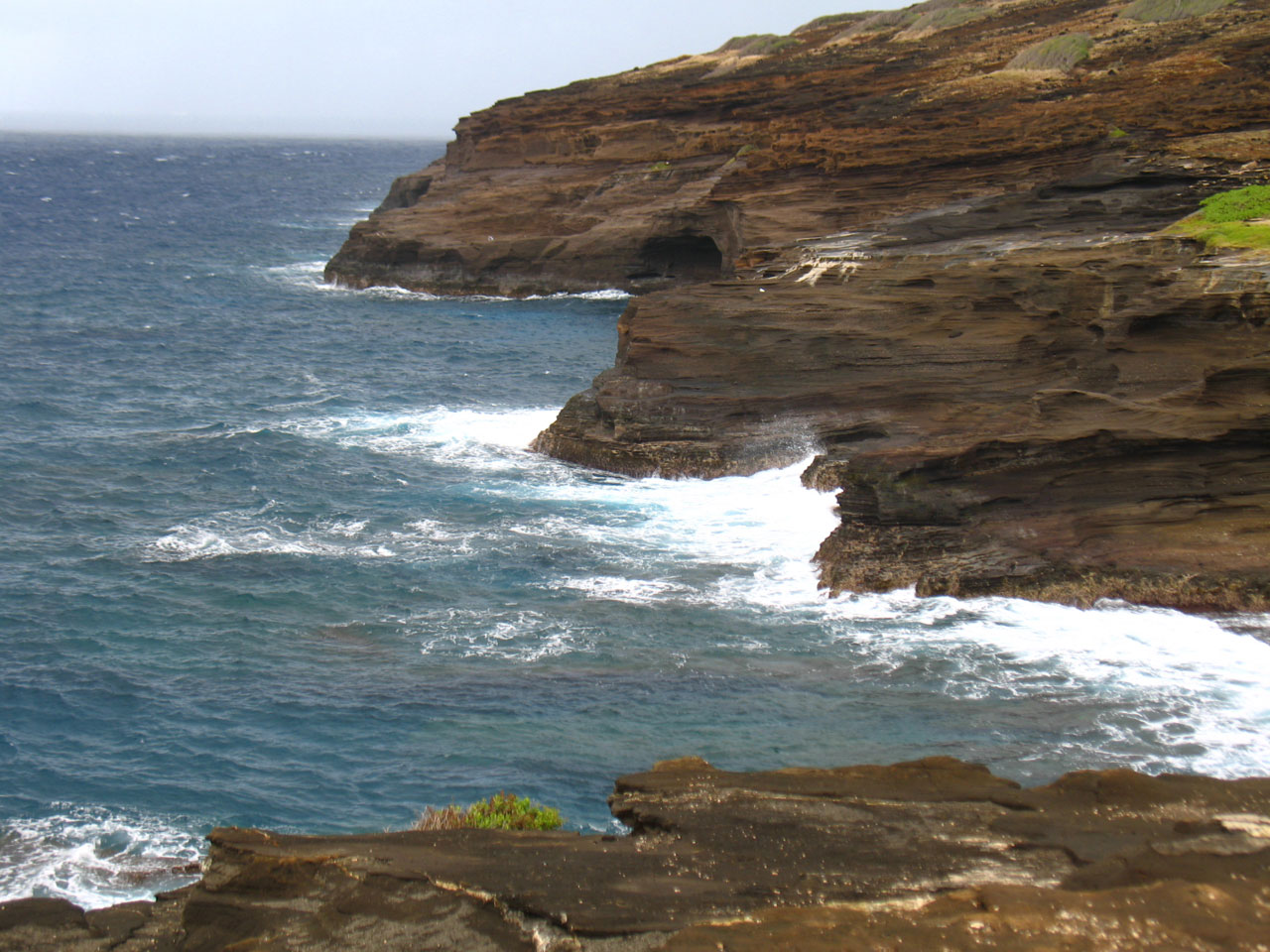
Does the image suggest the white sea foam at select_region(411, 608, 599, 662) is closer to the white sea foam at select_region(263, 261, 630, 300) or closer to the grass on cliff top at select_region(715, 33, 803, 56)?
the white sea foam at select_region(263, 261, 630, 300)

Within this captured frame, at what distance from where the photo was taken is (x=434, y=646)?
22203 millimetres

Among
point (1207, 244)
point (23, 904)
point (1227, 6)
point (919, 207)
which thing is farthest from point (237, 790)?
point (1227, 6)

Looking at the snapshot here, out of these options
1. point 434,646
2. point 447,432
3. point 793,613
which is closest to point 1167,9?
point 447,432

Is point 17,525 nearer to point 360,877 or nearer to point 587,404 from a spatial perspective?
point 587,404

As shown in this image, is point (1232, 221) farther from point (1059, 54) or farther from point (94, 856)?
point (1059, 54)

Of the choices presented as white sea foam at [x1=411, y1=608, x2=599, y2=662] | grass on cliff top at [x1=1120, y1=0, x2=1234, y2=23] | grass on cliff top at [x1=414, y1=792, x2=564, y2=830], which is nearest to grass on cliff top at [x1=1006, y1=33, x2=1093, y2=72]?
grass on cliff top at [x1=1120, y1=0, x2=1234, y2=23]

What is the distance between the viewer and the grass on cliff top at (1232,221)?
2817cm

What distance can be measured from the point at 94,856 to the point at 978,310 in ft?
76.1

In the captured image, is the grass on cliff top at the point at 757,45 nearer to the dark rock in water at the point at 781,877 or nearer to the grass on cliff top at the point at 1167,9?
the grass on cliff top at the point at 1167,9

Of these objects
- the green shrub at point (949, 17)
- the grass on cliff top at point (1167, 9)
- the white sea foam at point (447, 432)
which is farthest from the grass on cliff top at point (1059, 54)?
the white sea foam at point (447, 432)

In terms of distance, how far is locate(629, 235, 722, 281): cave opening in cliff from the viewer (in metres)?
56.9

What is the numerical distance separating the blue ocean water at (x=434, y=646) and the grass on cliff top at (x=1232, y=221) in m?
10.9

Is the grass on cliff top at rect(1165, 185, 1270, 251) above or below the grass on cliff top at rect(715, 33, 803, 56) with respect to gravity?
below

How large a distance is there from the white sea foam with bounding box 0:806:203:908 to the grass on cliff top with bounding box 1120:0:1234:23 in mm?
58284
